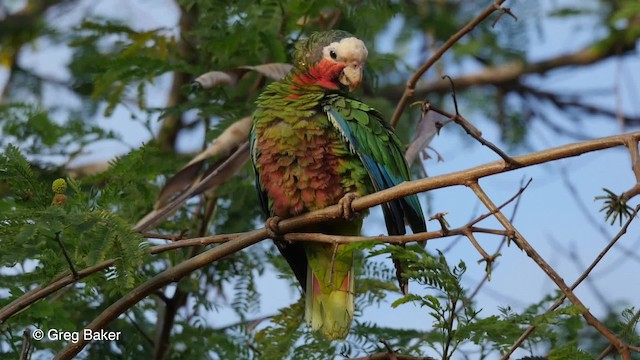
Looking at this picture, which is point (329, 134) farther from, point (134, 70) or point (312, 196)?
point (134, 70)

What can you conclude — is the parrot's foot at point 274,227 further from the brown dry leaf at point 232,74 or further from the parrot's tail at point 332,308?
the brown dry leaf at point 232,74

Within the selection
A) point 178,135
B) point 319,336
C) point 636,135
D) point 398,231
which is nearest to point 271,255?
point 319,336

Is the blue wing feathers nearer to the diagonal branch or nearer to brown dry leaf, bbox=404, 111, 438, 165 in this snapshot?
brown dry leaf, bbox=404, 111, 438, 165

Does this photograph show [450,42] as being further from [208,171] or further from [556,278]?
[556,278]

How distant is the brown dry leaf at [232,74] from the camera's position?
12.3ft

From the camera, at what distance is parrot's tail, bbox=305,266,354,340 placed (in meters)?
3.26

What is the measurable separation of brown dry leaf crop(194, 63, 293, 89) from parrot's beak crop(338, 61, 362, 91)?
36cm

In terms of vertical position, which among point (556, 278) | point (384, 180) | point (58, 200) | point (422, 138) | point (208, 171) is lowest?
point (556, 278)

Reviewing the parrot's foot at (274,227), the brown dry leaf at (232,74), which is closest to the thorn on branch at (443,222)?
the parrot's foot at (274,227)

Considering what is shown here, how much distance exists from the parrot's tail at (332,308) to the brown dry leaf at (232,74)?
93 cm

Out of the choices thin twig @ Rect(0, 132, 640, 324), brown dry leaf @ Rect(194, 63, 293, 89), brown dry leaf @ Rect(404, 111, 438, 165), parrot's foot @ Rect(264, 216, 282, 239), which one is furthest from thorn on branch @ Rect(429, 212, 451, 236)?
brown dry leaf @ Rect(194, 63, 293, 89)

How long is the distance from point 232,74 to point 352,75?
66 cm

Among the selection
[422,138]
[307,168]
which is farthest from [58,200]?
[422,138]

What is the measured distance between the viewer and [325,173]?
3221 mm
